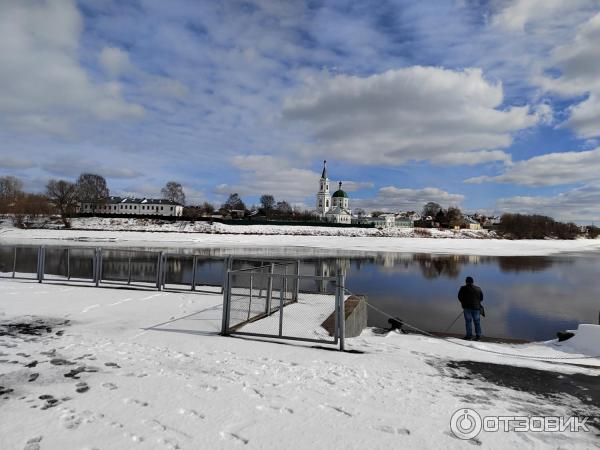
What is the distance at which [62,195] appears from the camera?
3743 inches

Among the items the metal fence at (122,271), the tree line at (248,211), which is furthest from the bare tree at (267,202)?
the metal fence at (122,271)

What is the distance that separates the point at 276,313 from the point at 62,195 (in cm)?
10188

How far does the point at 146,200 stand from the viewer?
14288cm

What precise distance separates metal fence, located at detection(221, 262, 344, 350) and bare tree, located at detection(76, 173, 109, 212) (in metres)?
108

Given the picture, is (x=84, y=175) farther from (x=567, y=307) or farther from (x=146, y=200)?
(x=567, y=307)

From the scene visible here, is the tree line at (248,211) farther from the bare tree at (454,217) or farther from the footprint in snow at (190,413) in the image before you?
the footprint in snow at (190,413)

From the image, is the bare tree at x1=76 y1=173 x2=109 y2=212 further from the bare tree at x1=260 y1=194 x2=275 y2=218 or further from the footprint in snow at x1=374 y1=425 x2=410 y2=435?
the footprint in snow at x1=374 y1=425 x2=410 y2=435

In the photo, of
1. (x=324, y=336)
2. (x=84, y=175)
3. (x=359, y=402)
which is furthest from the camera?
(x=84, y=175)

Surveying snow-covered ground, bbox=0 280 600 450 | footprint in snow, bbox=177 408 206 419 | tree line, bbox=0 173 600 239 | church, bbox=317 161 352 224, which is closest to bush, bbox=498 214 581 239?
tree line, bbox=0 173 600 239

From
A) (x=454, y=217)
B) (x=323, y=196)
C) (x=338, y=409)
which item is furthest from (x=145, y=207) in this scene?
(x=338, y=409)

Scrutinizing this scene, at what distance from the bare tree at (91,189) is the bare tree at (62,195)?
161 inches

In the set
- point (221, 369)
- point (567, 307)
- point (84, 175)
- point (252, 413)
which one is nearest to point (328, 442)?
point (252, 413)

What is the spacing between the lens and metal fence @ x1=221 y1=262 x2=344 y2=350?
862 cm

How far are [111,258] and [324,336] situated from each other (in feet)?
89.6
